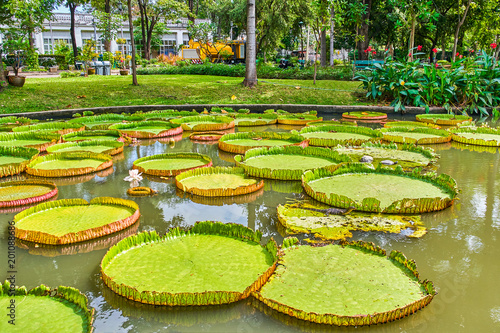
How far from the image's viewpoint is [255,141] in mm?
6176

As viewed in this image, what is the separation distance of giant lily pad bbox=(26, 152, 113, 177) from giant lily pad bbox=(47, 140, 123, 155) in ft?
0.85

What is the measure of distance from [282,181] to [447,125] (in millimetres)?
5266

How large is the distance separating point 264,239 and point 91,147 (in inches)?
142

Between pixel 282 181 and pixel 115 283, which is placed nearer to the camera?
pixel 115 283

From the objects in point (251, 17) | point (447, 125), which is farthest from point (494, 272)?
point (251, 17)

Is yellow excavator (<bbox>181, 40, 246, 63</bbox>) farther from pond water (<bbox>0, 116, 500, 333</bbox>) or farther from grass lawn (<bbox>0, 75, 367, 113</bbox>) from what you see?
pond water (<bbox>0, 116, 500, 333</bbox>)

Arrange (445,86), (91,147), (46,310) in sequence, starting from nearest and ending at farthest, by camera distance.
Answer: (46,310)
(91,147)
(445,86)

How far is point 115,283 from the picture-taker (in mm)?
2270

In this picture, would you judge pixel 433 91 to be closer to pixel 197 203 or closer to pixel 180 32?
pixel 197 203

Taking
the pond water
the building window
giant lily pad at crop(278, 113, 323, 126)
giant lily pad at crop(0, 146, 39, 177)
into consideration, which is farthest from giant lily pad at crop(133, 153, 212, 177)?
the building window

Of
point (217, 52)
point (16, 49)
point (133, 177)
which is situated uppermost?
point (217, 52)

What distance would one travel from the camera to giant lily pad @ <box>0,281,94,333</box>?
1.91m

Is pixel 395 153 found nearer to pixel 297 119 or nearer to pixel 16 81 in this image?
pixel 297 119

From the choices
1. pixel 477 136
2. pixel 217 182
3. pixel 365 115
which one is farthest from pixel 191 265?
pixel 365 115
